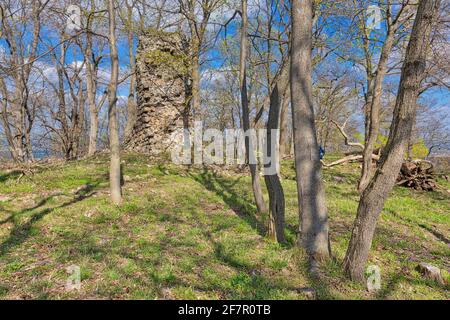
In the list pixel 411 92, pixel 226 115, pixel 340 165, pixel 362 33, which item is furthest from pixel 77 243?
pixel 226 115

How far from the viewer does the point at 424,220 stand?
8391 millimetres

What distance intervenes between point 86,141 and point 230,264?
104 ft

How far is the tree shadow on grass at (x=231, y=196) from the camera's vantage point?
7.00 metres

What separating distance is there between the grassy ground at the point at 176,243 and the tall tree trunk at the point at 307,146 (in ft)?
1.16

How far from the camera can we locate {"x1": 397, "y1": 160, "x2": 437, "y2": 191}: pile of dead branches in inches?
498

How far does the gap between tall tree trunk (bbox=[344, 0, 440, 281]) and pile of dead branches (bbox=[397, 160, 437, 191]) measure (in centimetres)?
1089

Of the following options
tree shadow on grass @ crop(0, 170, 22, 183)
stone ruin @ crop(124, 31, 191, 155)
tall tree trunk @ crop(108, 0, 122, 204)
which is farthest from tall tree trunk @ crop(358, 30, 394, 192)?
tree shadow on grass @ crop(0, 170, 22, 183)

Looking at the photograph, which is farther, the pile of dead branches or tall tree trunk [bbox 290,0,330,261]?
the pile of dead branches

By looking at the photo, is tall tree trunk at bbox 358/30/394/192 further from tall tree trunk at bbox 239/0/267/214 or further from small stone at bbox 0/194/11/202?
small stone at bbox 0/194/11/202

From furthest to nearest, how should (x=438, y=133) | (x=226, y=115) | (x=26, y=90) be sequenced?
(x=226, y=115)
(x=438, y=133)
(x=26, y=90)

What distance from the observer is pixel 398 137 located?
3.52 metres

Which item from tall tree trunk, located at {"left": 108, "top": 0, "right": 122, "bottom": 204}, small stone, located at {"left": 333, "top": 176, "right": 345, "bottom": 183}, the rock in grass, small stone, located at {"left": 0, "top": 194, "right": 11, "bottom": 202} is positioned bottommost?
the rock in grass

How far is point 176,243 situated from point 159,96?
11.5 m

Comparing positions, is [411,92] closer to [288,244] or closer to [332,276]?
[332,276]
